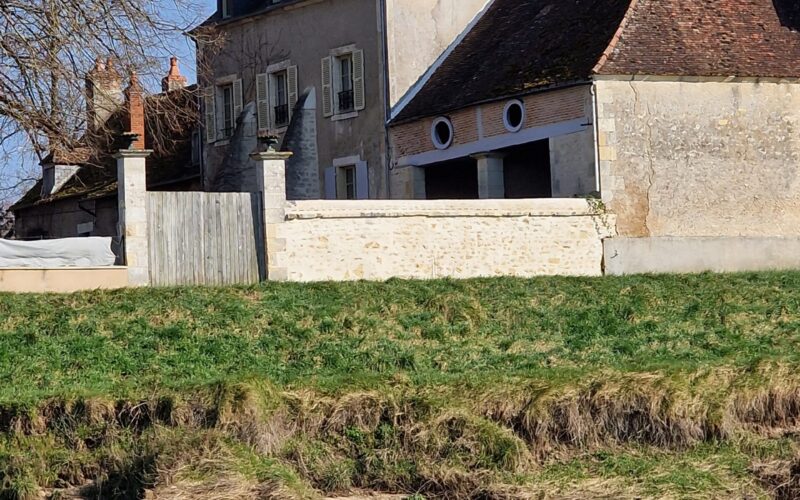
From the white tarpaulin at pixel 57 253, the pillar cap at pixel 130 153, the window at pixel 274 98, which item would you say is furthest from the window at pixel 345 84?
the white tarpaulin at pixel 57 253

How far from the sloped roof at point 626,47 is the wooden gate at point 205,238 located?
19.1 feet

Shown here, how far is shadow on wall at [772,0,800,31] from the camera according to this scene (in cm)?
2577

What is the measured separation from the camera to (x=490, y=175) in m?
25.8

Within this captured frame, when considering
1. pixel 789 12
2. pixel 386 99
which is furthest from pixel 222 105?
pixel 789 12

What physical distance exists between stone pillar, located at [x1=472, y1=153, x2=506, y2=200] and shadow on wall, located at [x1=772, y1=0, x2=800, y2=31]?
17.9 ft

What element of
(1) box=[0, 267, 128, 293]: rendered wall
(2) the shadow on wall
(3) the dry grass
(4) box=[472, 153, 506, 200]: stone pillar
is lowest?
(3) the dry grass

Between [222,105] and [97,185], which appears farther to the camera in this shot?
[97,185]

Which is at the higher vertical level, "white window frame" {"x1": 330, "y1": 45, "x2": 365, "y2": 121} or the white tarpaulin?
"white window frame" {"x1": 330, "y1": 45, "x2": 365, "y2": 121}

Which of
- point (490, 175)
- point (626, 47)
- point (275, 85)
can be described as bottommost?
point (490, 175)

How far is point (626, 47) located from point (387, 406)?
11885mm

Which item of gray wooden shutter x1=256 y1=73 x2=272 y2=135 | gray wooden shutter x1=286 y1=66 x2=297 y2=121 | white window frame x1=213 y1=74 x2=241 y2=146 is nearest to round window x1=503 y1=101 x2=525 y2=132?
gray wooden shutter x1=286 y1=66 x2=297 y2=121

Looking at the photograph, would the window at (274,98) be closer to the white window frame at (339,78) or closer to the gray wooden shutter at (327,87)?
the gray wooden shutter at (327,87)

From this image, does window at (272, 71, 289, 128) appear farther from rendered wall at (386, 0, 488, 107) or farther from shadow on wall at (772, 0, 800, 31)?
shadow on wall at (772, 0, 800, 31)

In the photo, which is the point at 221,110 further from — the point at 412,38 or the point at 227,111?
the point at 412,38
